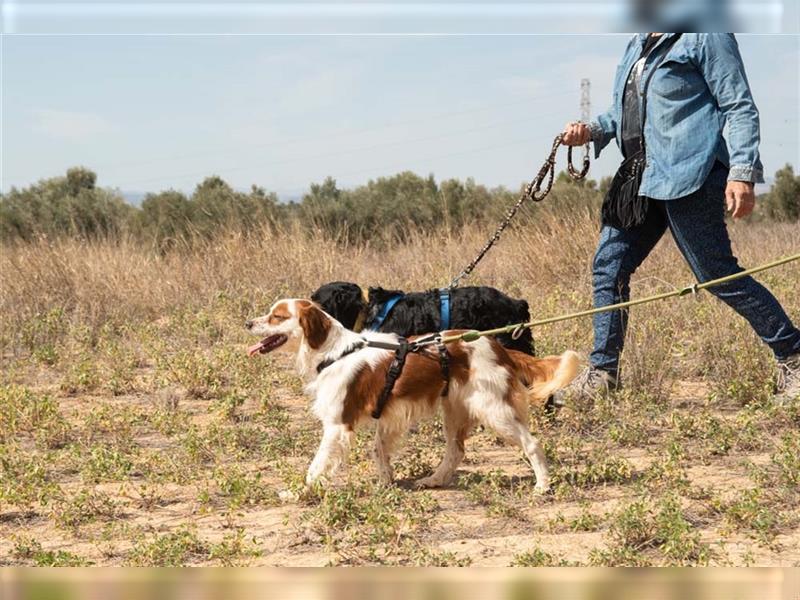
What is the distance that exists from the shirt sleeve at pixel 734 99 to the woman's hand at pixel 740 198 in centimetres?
3

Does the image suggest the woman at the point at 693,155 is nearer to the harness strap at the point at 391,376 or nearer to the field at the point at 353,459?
the field at the point at 353,459

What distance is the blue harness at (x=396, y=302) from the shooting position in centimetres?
600

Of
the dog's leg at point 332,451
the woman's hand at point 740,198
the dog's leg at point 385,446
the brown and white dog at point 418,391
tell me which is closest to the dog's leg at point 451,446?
the brown and white dog at point 418,391

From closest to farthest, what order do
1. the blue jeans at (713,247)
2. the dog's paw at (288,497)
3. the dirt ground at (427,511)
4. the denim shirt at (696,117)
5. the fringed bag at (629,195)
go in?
the dirt ground at (427,511)
the dog's paw at (288,497)
the denim shirt at (696,117)
the blue jeans at (713,247)
the fringed bag at (629,195)

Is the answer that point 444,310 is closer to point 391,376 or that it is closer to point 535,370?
point 535,370

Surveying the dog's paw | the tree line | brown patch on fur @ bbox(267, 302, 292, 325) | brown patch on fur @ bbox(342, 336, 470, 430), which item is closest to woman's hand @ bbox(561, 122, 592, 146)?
brown patch on fur @ bbox(342, 336, 470, 430)

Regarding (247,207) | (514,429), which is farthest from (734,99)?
(247,207)

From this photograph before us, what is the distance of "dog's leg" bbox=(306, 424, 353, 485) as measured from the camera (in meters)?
4.67

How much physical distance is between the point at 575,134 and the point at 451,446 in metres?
2.02

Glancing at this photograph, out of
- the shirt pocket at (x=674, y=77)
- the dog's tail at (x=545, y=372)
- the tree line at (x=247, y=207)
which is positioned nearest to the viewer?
the dog's tail at (x=545, y=372)

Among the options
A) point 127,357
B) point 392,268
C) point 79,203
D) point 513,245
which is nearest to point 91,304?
point 127,357

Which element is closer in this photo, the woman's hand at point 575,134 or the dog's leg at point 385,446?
the dog's leg at point 385,446

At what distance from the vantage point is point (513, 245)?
11383 millimetres

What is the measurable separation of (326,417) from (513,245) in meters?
6.95
